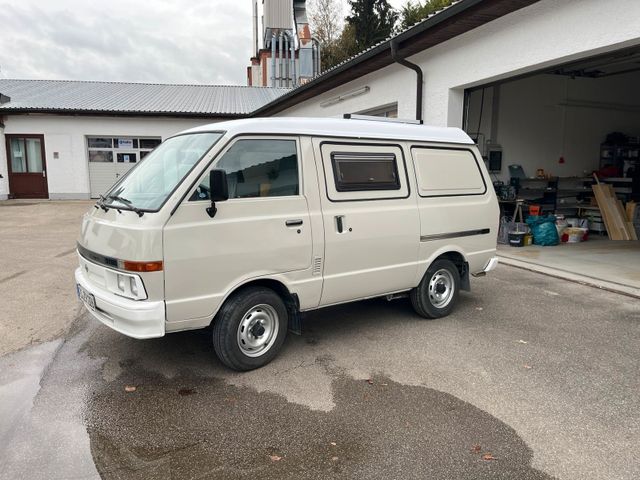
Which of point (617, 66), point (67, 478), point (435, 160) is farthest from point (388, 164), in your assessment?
point (617, 66)

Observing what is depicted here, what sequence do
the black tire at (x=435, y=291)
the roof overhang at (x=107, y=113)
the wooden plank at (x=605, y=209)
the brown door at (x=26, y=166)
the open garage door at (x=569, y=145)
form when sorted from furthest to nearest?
1. the brown door at (x=26, y=166)
2. the roof overhang at (x=107, y=113)
3. the wooden plank at (x=605, y=209)
4. the open garage door at (x=569, y=145)
5. the black tire at (x=435, y=291)

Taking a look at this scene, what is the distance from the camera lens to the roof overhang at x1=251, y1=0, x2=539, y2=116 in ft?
22.8

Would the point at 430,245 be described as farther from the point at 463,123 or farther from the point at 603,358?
the point at 463,123

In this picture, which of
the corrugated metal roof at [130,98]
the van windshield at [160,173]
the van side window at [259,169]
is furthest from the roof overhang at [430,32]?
the corrugated metal roof at [130,98]

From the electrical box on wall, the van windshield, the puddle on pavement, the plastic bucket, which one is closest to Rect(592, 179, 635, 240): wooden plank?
the electrical box on wall

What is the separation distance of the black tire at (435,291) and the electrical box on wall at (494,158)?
6.37 metres

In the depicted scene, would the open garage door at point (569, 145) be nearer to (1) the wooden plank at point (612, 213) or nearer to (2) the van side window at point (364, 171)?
(1) the wooden plank at point (612, 213)

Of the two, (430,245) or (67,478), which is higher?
(430,245)

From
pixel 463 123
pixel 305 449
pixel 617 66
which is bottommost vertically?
pixel 305 449

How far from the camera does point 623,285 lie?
679 centimetres

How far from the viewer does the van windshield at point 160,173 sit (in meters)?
3.69

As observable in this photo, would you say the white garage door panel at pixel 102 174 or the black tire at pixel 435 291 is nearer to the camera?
the black tire at pixel 435 291

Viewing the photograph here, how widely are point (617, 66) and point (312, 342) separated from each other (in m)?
11.5

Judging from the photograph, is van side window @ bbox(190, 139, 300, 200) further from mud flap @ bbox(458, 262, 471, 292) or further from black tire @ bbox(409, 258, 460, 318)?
mud flap @ bbox(458, 262, 471, 292)
